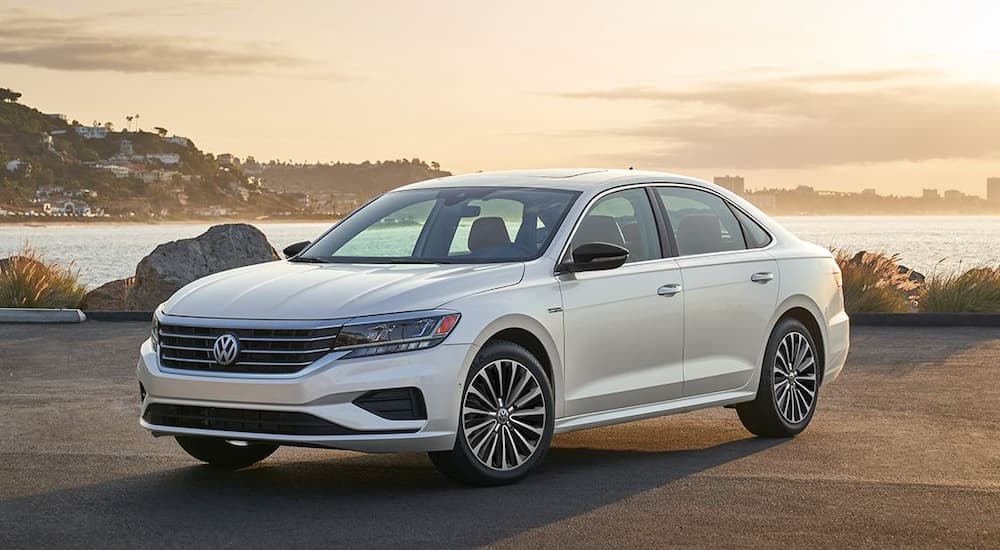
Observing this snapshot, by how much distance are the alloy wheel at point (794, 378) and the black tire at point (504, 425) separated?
2.49m

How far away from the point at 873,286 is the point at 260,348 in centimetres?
1698

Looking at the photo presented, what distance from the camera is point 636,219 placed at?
9727 millimetres

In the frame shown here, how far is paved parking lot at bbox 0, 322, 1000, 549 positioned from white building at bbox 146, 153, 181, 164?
128m

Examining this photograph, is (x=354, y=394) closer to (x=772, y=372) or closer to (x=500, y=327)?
(x=500, y=327)

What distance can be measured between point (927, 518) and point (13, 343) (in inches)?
533

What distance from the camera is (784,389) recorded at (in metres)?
10.5

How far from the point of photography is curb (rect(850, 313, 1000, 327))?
19.6 meters

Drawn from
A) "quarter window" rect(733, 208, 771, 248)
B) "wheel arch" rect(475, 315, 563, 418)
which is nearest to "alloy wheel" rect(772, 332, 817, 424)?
"quarter window" rect(733, 208, 771, 248)

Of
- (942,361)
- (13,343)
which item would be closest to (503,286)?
(942,361)

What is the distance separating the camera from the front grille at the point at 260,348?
7.80 m

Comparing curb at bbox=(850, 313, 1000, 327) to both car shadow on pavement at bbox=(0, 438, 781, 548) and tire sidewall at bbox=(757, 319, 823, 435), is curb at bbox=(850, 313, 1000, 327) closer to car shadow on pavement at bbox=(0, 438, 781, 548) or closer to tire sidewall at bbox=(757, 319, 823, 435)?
tire sidewall at bbox=(757, 319, 823, 435)

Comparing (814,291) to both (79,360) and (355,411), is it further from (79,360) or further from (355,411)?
(79,360)

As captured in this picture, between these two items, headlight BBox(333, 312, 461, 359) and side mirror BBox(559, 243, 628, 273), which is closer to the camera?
headlight BBox(333, 312, 461, 359)

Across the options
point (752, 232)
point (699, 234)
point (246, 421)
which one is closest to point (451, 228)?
point (699, 234)
